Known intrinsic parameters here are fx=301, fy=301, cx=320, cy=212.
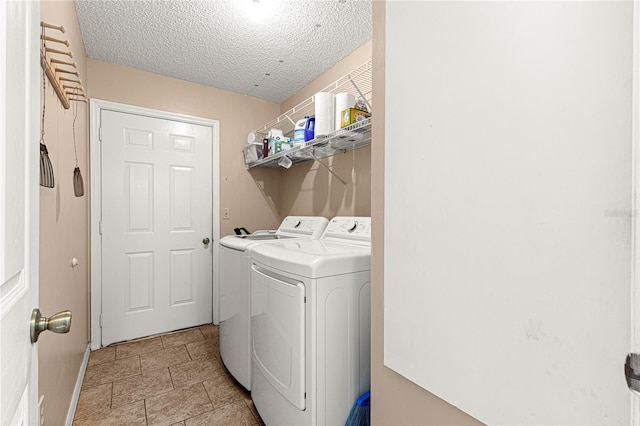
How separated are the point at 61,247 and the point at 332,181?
5.91ft

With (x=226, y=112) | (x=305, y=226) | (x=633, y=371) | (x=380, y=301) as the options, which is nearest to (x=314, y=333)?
(x=380, y=301)

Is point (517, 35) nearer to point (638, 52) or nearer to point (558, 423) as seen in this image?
point (638, 52)

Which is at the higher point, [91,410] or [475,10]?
[475,10]

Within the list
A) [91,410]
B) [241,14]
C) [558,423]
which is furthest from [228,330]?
[241,14]

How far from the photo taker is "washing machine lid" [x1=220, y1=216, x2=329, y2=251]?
2092mm

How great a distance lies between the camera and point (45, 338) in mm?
1174

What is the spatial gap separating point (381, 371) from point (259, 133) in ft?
9.04

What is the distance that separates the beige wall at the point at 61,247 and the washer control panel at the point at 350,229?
1442 millimetres

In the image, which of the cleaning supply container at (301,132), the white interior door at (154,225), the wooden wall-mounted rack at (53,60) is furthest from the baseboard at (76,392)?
the cleaning supply container at (301,132)

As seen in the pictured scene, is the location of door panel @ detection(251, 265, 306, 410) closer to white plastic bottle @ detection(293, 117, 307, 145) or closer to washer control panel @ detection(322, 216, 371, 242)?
washer control panel @ detection(322, 216, 371, 242)

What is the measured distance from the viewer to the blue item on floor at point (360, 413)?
1.27 meters

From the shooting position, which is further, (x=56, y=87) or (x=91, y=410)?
(x=91, y=410)

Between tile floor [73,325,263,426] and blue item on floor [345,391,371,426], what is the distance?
64 centimetres

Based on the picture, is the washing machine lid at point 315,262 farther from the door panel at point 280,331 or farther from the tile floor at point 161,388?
the tile floor at point 161,388
